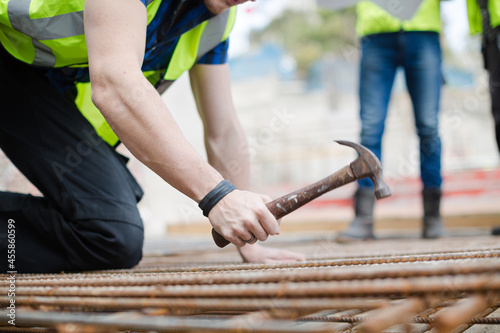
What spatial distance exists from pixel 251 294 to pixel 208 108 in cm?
95

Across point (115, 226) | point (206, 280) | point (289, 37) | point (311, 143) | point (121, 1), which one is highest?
point (121, 1)

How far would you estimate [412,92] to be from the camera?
8.23ft

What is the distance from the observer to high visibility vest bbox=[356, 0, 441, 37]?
2.43 m

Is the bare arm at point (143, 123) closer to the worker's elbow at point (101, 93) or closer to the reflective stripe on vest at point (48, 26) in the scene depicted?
the worker's elbow at point (101, 93)

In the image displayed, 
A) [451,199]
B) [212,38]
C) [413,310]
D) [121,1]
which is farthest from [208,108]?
[451,199]

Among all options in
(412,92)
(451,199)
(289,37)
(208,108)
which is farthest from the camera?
(289,37)

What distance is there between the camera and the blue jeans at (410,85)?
2.46m

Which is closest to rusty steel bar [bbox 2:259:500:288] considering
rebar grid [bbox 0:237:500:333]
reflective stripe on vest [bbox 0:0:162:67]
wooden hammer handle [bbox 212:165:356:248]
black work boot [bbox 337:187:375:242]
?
rebar grid [bbox 0:237:500:333]

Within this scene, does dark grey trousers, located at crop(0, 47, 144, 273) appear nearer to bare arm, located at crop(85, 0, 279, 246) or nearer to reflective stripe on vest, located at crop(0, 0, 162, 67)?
reflective stripe on vest, located at crop(0, 0, 162, 67)

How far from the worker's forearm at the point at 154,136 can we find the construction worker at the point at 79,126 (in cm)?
10

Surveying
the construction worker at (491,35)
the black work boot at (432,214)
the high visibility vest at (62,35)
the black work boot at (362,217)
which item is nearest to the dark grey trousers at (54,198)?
the high visibility vest at (62,35)

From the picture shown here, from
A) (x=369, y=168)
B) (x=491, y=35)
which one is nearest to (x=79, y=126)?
(x=369, y=168)

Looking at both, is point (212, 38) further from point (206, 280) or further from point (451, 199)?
point (451, 199)

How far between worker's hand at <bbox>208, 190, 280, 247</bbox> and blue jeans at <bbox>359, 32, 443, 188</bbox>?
1.63 m
